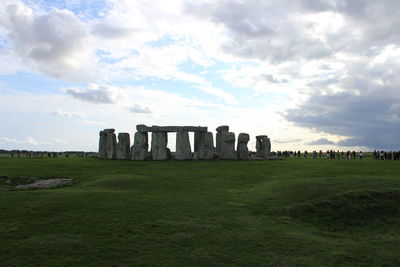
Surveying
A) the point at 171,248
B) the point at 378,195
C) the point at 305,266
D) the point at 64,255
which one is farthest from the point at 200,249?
the point at 378,195

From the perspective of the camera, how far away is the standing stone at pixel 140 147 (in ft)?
122

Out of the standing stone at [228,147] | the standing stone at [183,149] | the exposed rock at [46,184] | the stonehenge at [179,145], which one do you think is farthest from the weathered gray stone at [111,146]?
the exposed rock at [46,184]

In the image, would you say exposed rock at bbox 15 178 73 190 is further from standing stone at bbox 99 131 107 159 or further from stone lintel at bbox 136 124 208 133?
standing stone at bbox 99 131 107 159

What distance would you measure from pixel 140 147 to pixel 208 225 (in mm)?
25750

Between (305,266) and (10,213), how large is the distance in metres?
10.4

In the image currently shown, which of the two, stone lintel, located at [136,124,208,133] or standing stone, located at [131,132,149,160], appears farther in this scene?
standing stone, located at [131,132,149,160]

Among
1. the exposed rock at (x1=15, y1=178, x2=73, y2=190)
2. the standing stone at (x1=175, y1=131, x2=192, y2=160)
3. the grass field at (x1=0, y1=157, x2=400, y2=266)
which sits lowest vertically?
the grass field at (x1=0, y1=157, x2=400, y2=266)

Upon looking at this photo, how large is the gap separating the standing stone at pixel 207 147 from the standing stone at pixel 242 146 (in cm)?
290

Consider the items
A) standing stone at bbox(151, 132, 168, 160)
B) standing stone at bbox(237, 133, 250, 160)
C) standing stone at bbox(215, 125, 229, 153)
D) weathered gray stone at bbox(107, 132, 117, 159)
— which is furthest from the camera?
weathered gray stone at bbox(107, 132, 117, 159)

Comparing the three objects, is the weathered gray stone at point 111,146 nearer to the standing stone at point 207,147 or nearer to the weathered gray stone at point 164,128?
the weathered gray stone at point 164,128

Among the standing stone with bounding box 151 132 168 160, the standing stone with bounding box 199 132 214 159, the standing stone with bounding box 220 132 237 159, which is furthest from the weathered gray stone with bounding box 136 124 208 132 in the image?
the standing stone with bounding box 220 132 237 159

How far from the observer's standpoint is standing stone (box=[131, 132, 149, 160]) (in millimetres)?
37219

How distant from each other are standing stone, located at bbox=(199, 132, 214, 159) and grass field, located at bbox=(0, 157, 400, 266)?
15.3m

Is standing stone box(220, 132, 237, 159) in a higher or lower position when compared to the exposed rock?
higher
